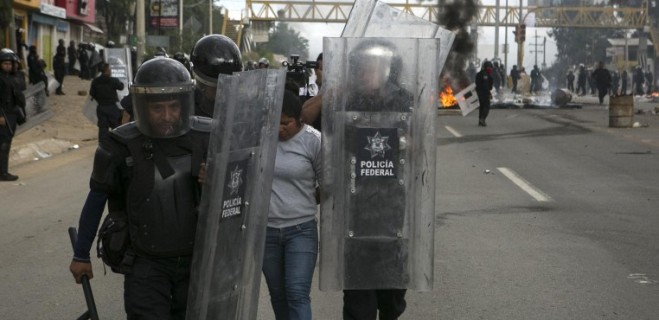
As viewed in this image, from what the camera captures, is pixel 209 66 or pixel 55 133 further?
pixel 55 133

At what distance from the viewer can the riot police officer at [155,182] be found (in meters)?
4.65

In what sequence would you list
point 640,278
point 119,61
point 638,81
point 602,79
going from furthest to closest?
1. point 638,81
2. point 602,79
3. point 119,61
4. point 640,278

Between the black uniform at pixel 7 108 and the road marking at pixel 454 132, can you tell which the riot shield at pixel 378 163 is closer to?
the black uniform at pixel 7 108

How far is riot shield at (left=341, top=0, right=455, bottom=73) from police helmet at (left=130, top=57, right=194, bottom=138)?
4.11ft

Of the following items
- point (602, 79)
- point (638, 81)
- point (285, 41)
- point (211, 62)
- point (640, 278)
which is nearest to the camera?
point (211, 62)

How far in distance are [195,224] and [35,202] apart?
9.28 metres

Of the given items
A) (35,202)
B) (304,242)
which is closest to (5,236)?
(35,202)

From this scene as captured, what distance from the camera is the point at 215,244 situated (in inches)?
175

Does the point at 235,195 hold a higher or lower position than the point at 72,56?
lower

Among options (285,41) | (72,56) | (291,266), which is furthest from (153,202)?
(285,41)

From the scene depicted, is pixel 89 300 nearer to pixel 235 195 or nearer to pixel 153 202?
pixel 153 202

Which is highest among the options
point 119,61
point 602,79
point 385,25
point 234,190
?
point 385,25

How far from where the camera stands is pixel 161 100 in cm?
464

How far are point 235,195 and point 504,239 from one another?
6214 millimetres
